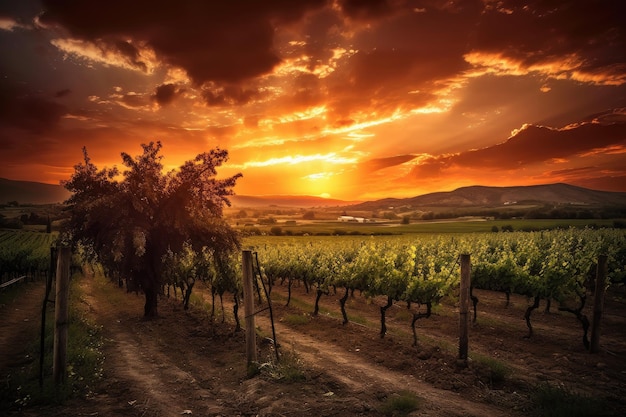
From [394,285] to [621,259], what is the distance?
2344 cm

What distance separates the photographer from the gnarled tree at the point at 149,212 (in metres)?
14.1

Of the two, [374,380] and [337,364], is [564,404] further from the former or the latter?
[337,364]

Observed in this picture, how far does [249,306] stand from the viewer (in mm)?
9555

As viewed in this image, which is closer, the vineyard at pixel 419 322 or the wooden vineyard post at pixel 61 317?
the wooden vineyard post at pixel 61 317

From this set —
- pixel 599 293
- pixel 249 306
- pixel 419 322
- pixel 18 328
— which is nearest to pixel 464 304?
pixel 599 293

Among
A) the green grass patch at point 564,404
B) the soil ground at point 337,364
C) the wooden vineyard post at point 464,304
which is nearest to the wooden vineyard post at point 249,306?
the soil ground at point 337,364

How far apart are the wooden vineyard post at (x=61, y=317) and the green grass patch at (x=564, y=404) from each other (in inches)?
421

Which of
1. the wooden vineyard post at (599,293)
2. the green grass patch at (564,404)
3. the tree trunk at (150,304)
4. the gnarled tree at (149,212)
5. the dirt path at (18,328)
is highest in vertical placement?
the gnarled tree at (149,212)

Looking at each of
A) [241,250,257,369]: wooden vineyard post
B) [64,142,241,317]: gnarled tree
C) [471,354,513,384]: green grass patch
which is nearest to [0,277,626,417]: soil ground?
[471,354,513,384]: green grass patch

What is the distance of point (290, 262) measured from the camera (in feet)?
78.3

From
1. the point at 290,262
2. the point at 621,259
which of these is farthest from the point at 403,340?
the point at 621,259

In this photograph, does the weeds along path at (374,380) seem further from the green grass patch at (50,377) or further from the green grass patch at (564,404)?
the green grass patch at (50,377)

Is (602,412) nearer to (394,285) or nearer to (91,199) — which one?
(394,285)

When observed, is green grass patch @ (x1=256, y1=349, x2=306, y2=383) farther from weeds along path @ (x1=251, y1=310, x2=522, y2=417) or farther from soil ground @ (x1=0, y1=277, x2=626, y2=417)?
weeds along path @ (x1=251, y1=310, x2=522, y2=417)
